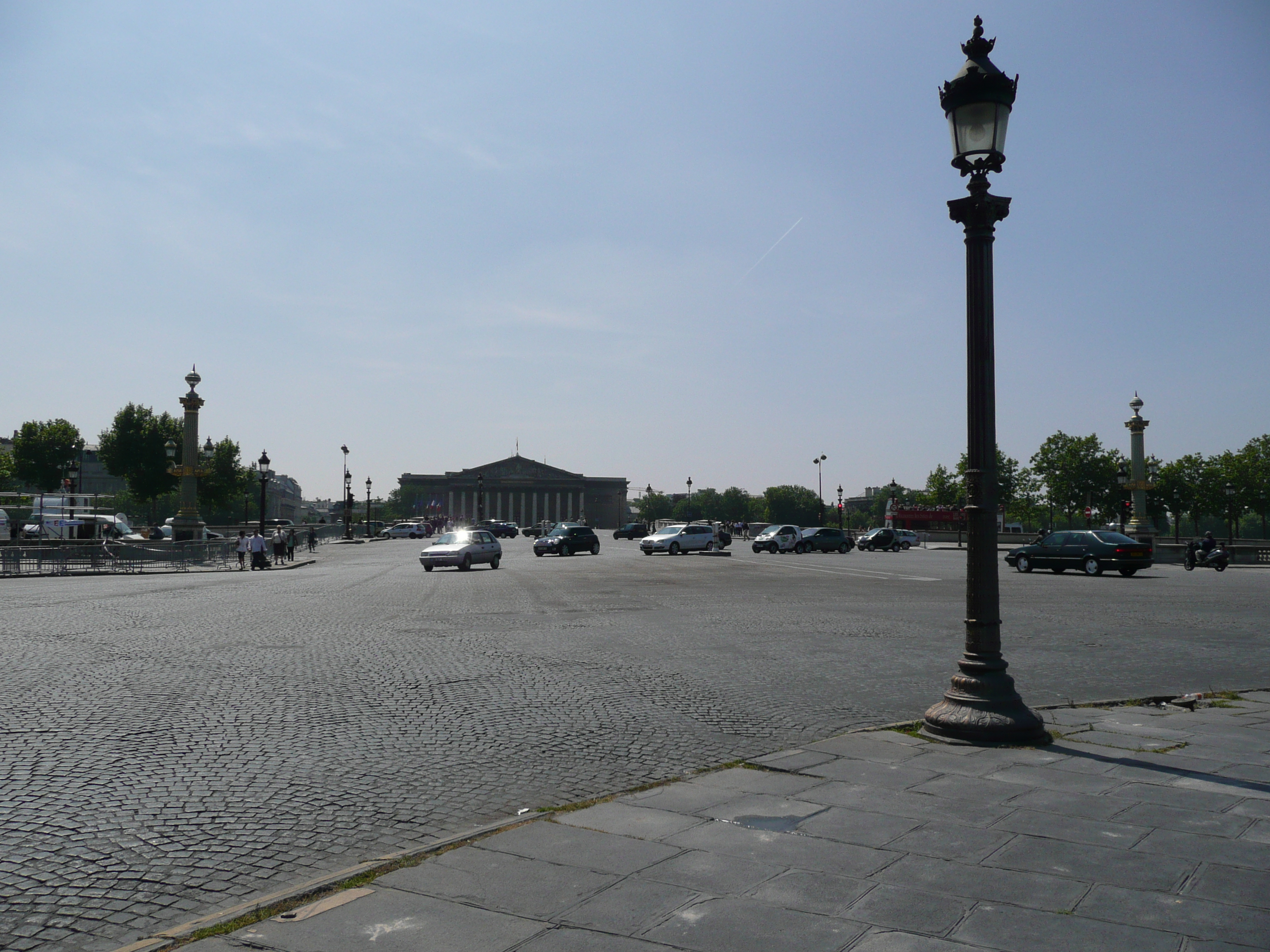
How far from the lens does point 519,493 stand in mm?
156125

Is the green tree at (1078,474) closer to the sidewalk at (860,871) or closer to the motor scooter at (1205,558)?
the motor scooter at (1205,558)

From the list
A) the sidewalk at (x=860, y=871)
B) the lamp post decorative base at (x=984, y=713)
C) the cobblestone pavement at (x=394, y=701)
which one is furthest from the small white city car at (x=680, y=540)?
the sidewalk at (x=860, y=871)

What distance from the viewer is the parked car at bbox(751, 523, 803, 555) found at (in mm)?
52406

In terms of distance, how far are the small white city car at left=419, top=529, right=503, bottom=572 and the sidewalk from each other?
1157 inches

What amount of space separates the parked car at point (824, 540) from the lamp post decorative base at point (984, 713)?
47.4m

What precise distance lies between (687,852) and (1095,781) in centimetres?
275

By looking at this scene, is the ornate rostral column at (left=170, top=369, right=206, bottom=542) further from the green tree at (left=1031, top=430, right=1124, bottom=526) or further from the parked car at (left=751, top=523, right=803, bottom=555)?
the green tree at (left=1031, top=430, right=1124, bottom=526)

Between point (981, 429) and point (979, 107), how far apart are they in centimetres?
233

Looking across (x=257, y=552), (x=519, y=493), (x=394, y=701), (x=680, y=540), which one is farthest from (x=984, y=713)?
(x=519, y=493)

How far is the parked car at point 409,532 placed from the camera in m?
91.1

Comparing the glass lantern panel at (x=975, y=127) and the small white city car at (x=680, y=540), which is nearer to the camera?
the glass lantern panel at (x=975, y=127)

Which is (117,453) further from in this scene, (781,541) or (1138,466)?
(1138,466)

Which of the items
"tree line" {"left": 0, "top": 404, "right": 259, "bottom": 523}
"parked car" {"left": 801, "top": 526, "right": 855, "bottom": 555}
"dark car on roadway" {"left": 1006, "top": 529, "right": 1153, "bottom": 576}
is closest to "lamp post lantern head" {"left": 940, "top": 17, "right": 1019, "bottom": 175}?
"dark car on roadway" {"left": 1006, "top": 529, "right": 1153, "bottom": 576}

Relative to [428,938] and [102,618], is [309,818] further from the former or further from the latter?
[102,618]
